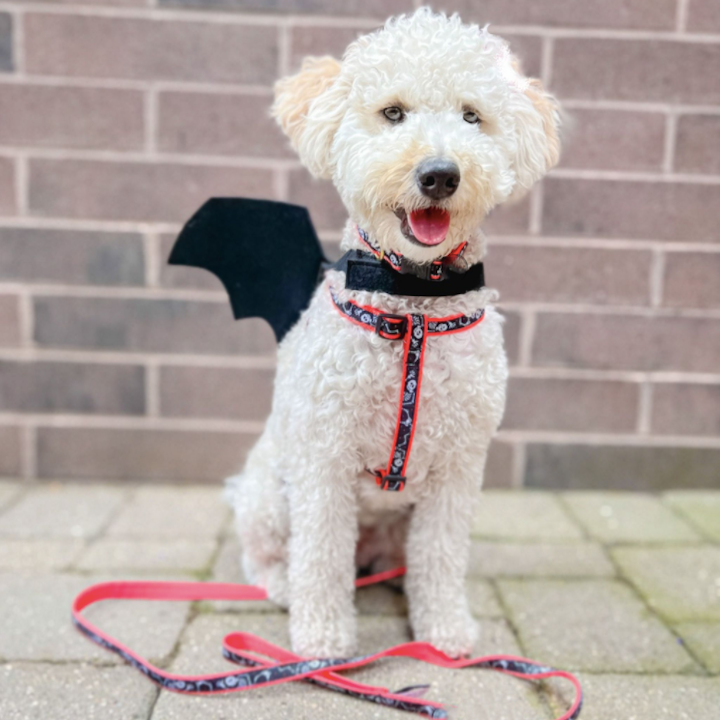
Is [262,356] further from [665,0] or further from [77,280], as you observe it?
[665,0]

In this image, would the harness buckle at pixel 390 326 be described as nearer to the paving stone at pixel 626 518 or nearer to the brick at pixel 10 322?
the paving stone at pixel 626 518

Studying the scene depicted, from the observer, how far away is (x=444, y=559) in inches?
69.0

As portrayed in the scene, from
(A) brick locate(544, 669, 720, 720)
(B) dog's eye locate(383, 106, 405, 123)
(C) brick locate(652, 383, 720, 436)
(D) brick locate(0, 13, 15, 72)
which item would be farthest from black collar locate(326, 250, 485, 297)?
(D) brick locate(0, 13, 15, 72)

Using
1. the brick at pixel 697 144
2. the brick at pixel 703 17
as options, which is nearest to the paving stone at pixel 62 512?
the brick at pixel 697 144

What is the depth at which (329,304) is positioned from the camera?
1650 millimetres

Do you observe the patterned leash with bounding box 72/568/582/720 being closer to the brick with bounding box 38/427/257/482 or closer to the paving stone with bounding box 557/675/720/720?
the paving stone with bounding box 557/675/720/720

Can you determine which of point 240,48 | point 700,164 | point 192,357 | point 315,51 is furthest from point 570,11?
point 192,357

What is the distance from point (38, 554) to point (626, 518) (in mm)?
2069

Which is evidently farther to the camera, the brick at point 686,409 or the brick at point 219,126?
the brick at point 686,409

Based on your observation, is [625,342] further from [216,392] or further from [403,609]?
[216,392]

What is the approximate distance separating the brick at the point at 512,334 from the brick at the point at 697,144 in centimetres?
82

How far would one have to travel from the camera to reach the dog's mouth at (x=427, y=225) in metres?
1.41

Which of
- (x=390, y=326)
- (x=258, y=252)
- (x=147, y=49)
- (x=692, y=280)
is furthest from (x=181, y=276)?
(x=692, y=280)

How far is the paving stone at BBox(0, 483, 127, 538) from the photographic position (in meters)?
2.45
